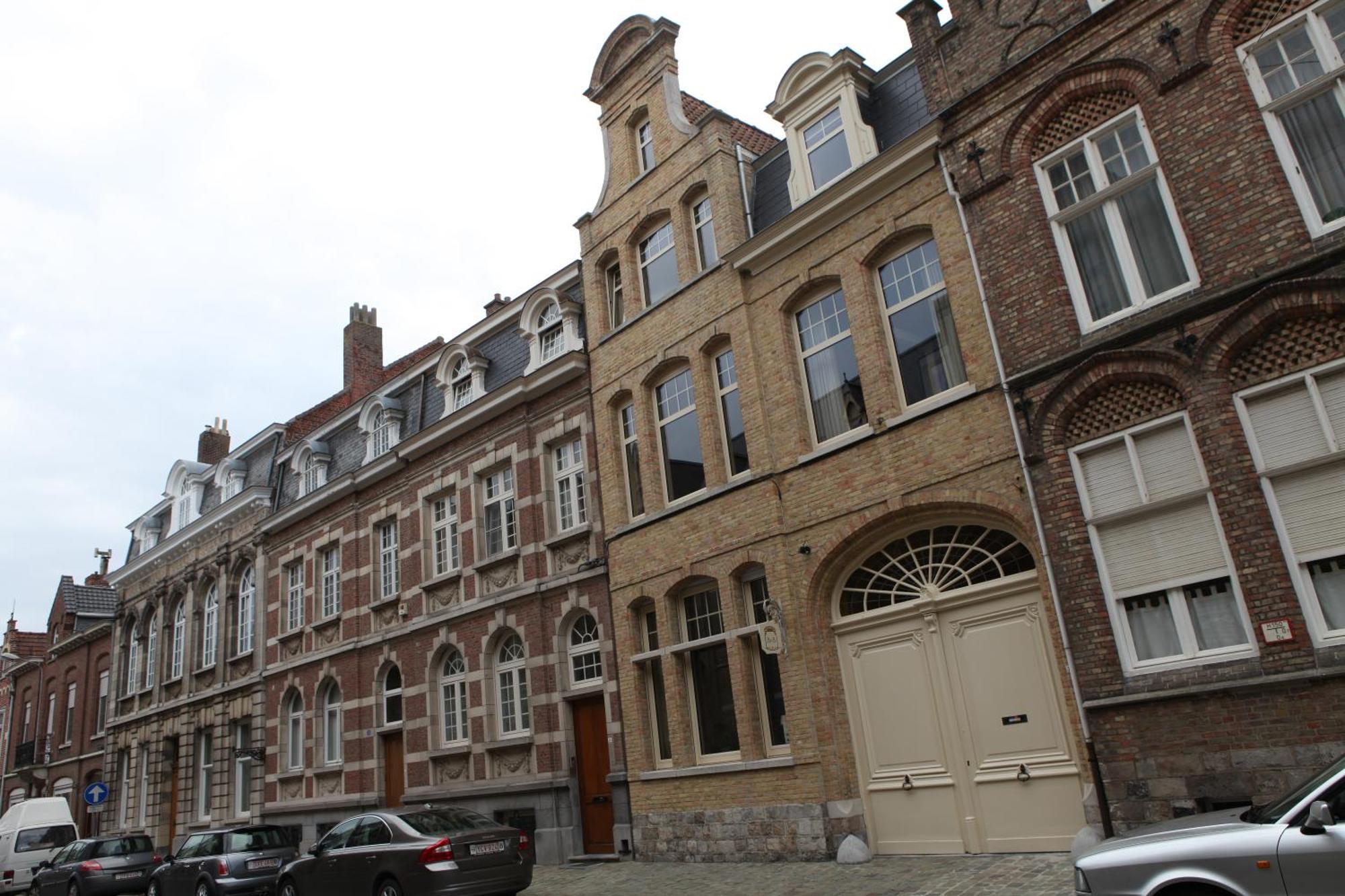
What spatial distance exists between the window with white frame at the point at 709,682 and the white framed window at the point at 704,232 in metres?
5.51

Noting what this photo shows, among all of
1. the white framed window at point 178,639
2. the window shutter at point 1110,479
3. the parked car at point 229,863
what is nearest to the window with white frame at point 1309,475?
the window shutter at point 1110,479

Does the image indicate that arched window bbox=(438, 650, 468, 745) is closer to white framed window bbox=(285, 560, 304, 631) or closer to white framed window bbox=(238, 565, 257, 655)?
white framed window bbox=(285, 560, 304, 631)

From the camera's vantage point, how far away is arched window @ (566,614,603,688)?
17.0m

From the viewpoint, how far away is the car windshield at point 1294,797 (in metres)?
5.81

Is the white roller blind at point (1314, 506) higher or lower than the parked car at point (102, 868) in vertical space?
higher

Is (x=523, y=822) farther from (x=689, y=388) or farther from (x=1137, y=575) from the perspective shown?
(x=1137, y=575)

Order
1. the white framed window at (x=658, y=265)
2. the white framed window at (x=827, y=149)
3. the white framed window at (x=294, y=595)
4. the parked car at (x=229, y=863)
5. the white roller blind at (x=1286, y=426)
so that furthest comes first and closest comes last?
the white framed window at (x=294, y=595) → the white framed window at (x=658, y=265) → the parked car at (x=229, y=863) → the white framed window at (x=827, y=149) → the white roller blind at (x=1286, y=426)

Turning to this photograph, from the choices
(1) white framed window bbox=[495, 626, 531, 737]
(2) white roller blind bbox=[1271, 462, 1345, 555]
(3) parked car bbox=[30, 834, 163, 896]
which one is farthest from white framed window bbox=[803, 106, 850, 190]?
(3) parked car bbox=[30, 834, 163, 896]

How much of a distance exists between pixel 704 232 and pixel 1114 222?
23.1 ft

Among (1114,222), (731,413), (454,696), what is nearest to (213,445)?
(454,696)

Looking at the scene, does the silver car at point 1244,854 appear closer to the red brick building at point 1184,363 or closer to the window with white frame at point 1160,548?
the red brick building at point 1184,363

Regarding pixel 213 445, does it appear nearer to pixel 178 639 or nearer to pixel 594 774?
pixel 178 639

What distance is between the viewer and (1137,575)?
10.2m

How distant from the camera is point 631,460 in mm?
16969
